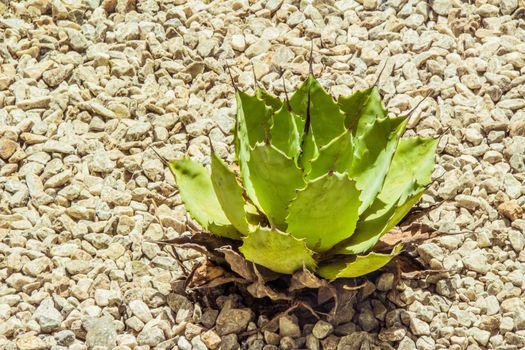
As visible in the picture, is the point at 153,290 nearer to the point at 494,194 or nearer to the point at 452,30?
the point at 494,194

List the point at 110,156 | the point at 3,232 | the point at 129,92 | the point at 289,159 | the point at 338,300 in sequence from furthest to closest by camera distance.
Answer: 1. the point at 129,92
2. the point at 110,156
3. the point at 3,232
4. the point at 338,300
5. the point at 289,159

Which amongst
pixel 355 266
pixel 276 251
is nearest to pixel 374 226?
pixel 355 266

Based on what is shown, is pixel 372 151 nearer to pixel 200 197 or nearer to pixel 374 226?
pixel 374 226

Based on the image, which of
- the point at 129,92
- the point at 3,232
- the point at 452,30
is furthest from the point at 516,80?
the point at 3,232

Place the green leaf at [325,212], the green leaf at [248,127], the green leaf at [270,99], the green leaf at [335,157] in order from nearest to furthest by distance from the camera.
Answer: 1. the green leaf at [325,212]
2. the green leaf at [335,157]
3. the green leaf at [248,127]
4. the green leaf at [270,99]

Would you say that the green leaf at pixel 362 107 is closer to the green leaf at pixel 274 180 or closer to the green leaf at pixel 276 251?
the green leaf at pixel 274 180

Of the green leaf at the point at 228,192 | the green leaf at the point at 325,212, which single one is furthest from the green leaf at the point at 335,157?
the green leaf at the point at 228,192

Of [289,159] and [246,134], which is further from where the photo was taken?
[246,134]
